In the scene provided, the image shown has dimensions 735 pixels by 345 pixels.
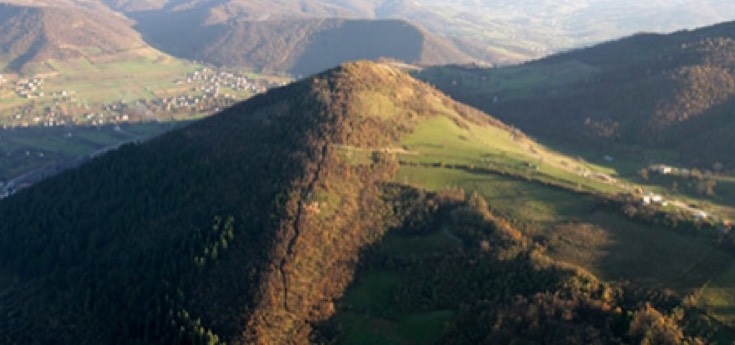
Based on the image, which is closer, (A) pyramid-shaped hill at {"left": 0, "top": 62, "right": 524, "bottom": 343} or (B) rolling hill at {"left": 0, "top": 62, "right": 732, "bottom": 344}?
(B) rolling hill at {"left": 0, "top": 62, "right": 732, "bottom": 344}

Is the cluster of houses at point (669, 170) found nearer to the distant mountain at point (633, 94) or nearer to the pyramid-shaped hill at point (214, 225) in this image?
the distant mountain at point (633, 94)

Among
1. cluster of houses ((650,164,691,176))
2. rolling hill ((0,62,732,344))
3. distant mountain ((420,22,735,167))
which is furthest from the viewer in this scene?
distant mountain ((420,22,735,167))

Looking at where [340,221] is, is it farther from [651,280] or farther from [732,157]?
[732,157]

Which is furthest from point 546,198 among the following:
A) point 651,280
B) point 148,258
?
point 148,258

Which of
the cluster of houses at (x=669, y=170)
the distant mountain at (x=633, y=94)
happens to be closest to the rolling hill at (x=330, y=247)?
the cluster of houses at (x=669, y=170)

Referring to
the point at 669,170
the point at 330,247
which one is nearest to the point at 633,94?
the point at 669,170

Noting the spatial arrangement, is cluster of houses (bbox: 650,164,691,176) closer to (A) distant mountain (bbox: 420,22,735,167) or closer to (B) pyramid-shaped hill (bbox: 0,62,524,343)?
(A) distant mountain (bbox: 420,22,735,167)

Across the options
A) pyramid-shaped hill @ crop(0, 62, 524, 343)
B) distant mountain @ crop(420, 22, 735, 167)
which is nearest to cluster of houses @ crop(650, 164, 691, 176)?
distant mountain @ crop(420, 22, 735, 167)
